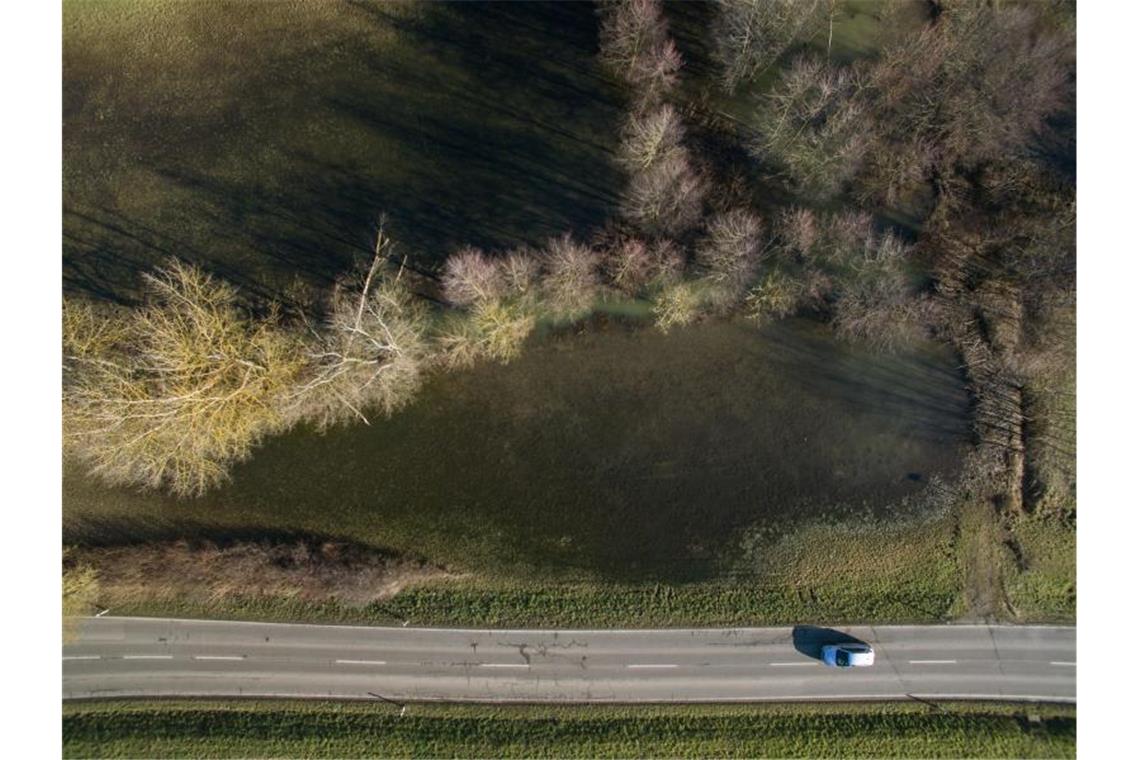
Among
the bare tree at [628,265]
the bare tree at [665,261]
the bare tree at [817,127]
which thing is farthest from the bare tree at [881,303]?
the bare tree at [628,265]

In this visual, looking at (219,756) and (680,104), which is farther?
(680,104)

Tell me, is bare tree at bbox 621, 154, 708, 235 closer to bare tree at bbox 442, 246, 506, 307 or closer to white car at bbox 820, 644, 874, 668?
bare tree at bbox 442, 246, 506, 307

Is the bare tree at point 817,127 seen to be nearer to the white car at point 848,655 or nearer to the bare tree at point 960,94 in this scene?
the bare tree at point 960,94

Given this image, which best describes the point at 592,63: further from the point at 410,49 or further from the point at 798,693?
the point at 798,693

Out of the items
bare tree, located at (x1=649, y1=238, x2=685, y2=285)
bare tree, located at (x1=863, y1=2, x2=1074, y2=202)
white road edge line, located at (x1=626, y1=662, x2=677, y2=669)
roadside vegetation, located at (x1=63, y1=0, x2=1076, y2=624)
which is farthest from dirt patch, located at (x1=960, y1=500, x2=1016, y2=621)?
bare tree, located at (x1=649, y1=238, x2=685, y2=285)

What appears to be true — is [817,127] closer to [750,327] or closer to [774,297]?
[774,297]

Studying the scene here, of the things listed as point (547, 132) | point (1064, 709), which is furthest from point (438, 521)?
point (1064, 709)

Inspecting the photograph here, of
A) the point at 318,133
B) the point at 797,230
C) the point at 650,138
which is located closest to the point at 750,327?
the point at 797,230
